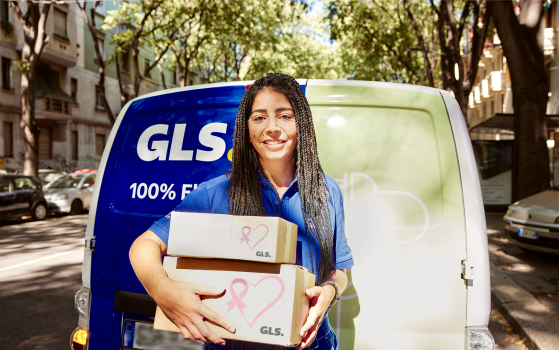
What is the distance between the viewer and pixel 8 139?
24.4m

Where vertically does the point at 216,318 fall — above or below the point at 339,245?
below

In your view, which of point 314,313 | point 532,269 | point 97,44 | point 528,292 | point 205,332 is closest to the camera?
point 205,332

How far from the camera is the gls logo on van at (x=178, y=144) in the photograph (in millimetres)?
2422

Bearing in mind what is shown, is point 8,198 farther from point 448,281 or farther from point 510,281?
point 448,281

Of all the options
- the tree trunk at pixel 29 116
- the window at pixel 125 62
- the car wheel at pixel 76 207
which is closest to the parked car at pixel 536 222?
the car wheel at pixel 76 207

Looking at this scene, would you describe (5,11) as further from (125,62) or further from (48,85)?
(125,62)

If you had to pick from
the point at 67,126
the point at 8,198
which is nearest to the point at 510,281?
the point at 8,198

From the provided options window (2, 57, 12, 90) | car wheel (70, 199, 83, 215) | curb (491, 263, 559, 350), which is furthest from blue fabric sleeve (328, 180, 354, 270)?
window (2, 57, 12, 90)

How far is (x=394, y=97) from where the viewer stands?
2348mm

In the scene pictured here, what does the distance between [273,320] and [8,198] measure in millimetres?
14133

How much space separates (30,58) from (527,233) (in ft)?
50.2

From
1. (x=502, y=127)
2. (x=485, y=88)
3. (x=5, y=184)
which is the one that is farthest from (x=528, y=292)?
(x=485, y=88)

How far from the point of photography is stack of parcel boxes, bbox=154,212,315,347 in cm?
148

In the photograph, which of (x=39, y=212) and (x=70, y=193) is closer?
(x=39, y=212)
